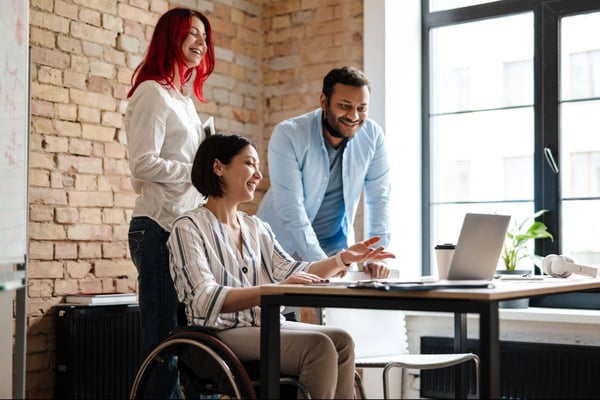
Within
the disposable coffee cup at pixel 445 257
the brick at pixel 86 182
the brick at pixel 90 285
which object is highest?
the brick at pixel 86 182

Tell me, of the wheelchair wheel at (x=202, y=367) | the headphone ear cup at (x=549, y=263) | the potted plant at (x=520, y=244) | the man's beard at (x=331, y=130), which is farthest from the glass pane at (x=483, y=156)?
the wheelchair wheel at (x=202, y=367)

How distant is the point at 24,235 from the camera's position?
3049 mm

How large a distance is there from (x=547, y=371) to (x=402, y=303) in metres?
2.04

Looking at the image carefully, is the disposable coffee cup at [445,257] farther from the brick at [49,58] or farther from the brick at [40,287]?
the brick at [49,58]

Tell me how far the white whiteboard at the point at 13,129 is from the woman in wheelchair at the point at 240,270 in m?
0.80

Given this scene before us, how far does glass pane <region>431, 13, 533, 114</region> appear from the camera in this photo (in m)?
4.25

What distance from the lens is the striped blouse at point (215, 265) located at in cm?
232

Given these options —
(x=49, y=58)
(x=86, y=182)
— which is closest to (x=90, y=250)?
(x=86, y=182)

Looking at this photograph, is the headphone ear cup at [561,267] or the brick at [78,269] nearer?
the headphone ear cup at [561,267]

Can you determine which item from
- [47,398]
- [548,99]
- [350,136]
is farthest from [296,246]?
[548,99]

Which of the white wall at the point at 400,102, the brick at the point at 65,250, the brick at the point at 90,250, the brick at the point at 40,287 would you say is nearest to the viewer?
the brick at the point at 40,287

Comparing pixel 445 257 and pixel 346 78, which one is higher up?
pixel 346 78

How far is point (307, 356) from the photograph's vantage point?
7.51 feet

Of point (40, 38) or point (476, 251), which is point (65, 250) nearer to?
point (40, 38)
